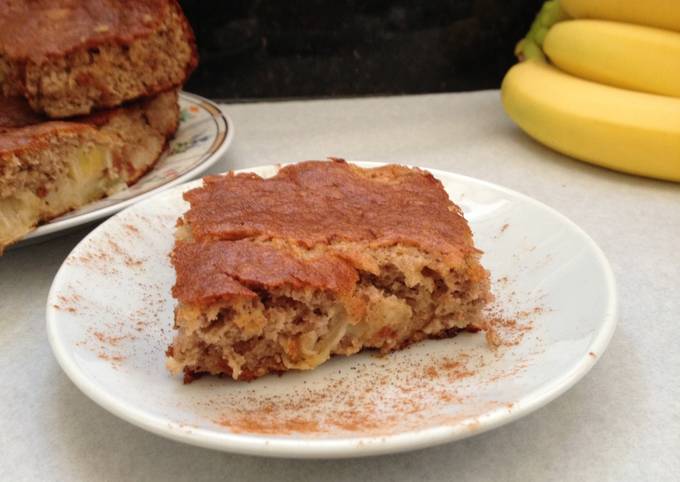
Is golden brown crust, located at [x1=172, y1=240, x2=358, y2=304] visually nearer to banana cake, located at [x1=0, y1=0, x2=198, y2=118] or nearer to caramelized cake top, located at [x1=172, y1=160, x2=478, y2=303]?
caramelized cake top, located at [x1=172, y1=160, x2=478, y2=303]

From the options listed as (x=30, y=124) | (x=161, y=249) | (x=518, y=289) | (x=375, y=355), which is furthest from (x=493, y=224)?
(x=30, y=124)

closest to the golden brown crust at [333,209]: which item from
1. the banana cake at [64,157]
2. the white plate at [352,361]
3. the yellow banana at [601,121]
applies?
the white plate at [352,361]

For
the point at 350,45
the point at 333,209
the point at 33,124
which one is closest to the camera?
A: the point at 333,209

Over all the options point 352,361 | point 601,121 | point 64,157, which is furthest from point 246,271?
point 601,121

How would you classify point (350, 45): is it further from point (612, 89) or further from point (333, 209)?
point (333, 209)

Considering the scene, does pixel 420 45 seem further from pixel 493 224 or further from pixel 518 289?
pixel 518 289
